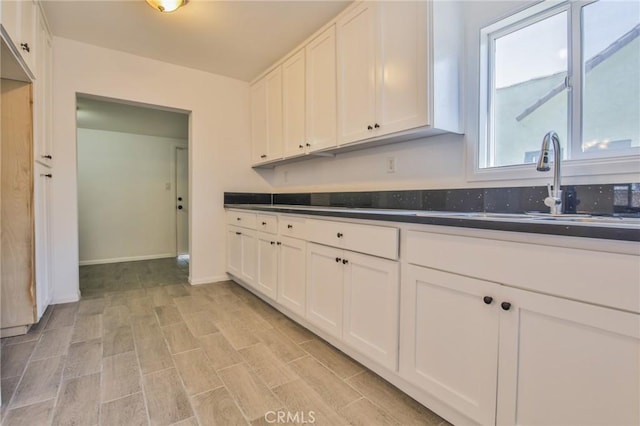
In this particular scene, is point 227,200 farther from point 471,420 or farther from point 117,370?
point 471,420

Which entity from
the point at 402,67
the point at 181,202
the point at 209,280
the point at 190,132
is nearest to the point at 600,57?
the point at 402,67

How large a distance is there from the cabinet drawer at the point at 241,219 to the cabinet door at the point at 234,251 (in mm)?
73

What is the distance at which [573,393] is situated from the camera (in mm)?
905

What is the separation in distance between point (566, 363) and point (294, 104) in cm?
256

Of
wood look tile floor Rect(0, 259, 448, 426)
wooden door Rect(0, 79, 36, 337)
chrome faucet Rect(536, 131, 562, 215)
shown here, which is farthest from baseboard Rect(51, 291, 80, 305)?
chrome faucet Rect(536, 131, 562, 215)

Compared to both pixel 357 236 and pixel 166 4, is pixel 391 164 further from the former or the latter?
pixel 166 4

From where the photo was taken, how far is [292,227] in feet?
7.30

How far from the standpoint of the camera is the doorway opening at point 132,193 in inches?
180

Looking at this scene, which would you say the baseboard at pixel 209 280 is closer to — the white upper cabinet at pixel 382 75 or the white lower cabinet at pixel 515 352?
the white upper cabinet at pixel 382 75

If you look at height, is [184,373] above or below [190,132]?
below

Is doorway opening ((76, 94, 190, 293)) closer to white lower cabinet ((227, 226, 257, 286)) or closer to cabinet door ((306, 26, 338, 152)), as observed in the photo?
white lower cabinet ((227, 226, 257, 286))

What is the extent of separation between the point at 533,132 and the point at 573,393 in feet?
4.24

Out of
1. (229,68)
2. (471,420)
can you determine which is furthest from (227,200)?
(471,420)

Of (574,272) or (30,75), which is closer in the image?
(574,272)
